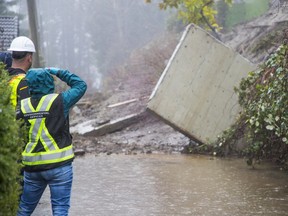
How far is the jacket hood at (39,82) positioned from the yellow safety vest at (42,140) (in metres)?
0.06

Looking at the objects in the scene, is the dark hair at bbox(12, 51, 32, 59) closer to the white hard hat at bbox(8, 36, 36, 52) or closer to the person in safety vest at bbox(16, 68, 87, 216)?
the white hard hat at bbox(8, 36, 36, 52)

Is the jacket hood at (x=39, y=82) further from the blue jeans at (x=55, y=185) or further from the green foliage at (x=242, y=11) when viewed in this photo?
the green foliage at (x=242, y=11)

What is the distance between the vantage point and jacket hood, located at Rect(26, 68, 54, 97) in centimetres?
492

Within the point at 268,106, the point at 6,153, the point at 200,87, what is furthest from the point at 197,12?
the point at 6,153

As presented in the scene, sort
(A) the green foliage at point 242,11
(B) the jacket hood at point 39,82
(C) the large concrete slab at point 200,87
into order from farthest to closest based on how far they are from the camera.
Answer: (A) the green foliage at point 242,11
(C) the large concrete slab at point 200,87
(B) the jacket hood at point 39,82

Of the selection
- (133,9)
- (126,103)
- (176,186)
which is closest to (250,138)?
(176,186)

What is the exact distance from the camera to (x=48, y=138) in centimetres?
495

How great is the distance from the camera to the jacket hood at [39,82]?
16.1 feet

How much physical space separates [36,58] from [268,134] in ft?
29.9

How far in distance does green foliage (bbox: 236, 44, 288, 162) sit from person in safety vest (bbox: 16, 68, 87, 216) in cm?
405

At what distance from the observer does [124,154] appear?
12289 millimetres

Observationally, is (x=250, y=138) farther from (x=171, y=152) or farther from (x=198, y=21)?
(x=198, y=21)

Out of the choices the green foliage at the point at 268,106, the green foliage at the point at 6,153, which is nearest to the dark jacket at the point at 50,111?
the green foliage at the point at 6,153

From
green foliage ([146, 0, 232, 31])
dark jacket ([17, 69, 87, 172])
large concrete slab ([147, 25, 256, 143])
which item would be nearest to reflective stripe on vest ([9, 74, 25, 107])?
dark jacket ([17, 69, 87, 172])
